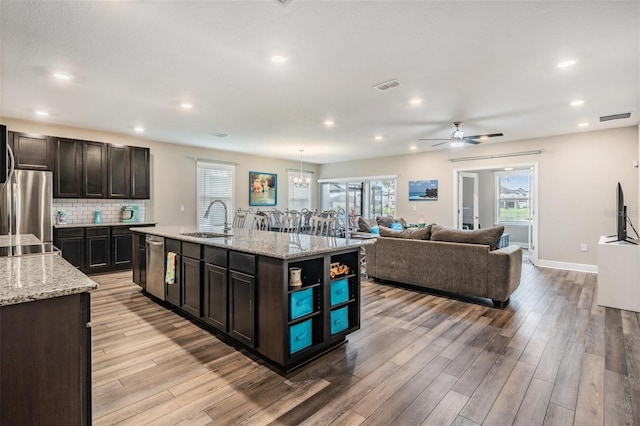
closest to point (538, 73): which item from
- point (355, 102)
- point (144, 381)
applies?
point (355, 102)

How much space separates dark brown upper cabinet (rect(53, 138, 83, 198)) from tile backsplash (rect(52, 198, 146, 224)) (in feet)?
0.89

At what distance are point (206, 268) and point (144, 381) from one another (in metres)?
1.03

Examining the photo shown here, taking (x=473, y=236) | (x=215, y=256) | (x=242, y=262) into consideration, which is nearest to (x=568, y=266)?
(x=473, y=236)

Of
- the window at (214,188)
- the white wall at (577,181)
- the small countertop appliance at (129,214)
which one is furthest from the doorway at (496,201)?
the small countertop appliance at (129,214)

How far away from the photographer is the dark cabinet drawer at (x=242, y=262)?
2.53m

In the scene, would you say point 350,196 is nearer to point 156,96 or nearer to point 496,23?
point 156,96

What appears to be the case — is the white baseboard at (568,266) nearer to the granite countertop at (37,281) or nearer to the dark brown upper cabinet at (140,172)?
the granite countertop at (37,281)

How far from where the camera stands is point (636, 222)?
5.38 m

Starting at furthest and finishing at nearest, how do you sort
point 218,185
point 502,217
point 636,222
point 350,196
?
point 350,196, point 502,217, point 218,185, point 636,222

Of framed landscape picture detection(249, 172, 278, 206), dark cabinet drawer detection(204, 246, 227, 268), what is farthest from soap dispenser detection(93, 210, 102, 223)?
dark cabinet drawer detection(204, 246, 227, 268)

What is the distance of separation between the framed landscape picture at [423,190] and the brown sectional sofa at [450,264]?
351cm

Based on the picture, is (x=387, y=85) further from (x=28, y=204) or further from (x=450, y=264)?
(x=28, y=204)

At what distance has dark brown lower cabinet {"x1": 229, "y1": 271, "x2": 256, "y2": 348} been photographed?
8.36 feet

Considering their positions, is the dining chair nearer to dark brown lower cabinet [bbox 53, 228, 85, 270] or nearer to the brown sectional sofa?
the brown sectional sofa
